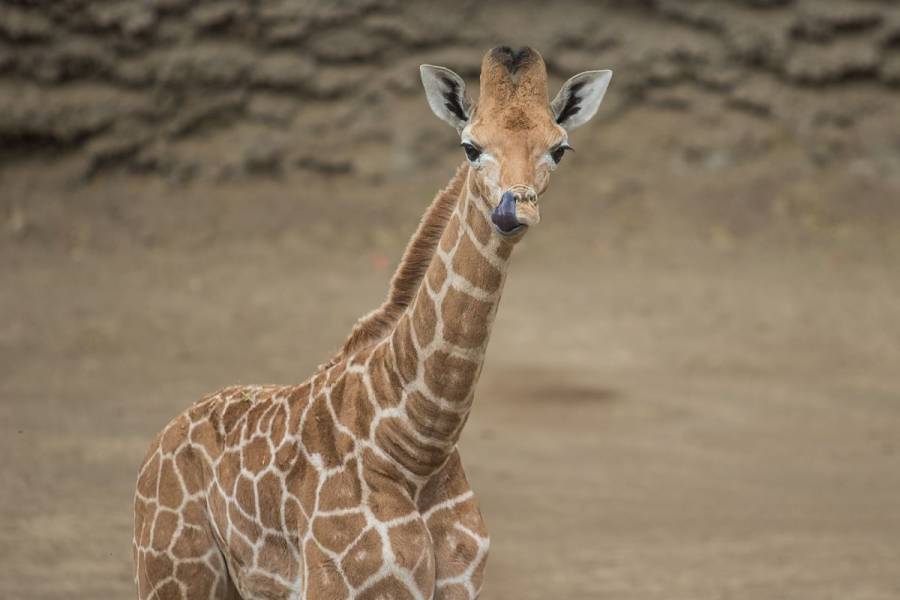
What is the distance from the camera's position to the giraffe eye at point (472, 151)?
447cm

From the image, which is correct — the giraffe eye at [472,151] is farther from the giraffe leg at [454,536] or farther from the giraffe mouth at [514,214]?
the giraffe leg at [454,536]

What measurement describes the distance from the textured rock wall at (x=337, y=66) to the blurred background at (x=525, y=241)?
0.12 feet

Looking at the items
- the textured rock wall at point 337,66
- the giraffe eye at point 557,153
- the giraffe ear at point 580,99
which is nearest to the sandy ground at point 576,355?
the textured rock wall at point 337,66

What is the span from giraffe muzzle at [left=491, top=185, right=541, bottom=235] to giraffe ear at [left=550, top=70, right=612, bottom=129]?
26.7 inches

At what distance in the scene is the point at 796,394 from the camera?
39.0 feet

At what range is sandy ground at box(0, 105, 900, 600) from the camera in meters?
8.52

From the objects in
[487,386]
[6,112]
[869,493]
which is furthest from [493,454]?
[6,112]

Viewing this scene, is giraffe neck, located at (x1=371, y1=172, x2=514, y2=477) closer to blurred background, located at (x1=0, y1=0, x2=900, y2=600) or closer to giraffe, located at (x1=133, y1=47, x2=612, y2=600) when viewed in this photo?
giraffe, located at (x1=133, y1=47, x2=612, y2=600)

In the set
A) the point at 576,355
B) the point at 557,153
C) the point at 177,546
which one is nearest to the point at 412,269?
the point at 557,153

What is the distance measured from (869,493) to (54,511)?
19.0 ft

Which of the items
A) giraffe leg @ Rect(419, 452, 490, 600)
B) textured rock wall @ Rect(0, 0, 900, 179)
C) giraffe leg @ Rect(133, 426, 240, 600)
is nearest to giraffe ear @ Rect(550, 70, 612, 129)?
giraffe leg @ Rect(419, 452, 490, 600)

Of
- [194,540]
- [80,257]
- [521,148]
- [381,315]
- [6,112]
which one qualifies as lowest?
→ [80,257]

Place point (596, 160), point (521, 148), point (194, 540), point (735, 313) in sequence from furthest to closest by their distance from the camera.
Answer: point (596, 160) → point (735, 313) → point (194, 540) → point (521, 148)

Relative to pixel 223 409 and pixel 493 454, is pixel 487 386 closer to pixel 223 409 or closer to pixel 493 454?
pixel 493 454
